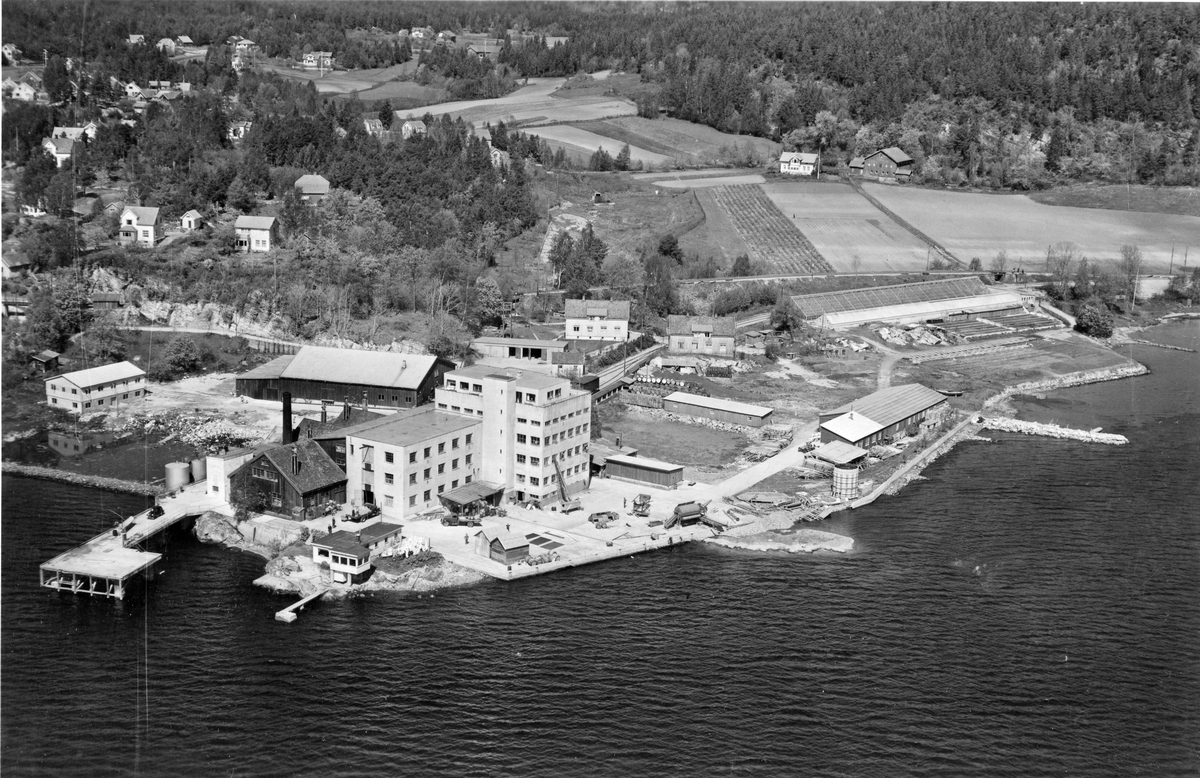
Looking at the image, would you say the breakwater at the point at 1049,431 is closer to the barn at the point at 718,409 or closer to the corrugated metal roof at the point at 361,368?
the barn at the point at 718,409

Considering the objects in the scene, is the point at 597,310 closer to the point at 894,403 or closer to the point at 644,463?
the point at 894,403

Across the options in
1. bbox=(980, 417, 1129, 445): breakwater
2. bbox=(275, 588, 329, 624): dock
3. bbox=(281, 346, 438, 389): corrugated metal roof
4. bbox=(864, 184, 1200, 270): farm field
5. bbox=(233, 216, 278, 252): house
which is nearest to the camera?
bbox=(275, 588, 329, 624): dock

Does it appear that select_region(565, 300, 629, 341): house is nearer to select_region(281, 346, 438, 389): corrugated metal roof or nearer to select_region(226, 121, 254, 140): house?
select_region(281, 346, 438, 389): corrugated metal roof

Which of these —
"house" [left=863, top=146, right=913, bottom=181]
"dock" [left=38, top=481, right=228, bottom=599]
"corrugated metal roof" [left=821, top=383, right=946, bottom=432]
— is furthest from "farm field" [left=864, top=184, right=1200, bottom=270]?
"dock" [left=38, top=481, right=228, bottom=599]

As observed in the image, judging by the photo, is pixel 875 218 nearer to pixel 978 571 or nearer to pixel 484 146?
pixel 484 146

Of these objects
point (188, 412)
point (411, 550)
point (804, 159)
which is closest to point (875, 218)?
point (804, 159)

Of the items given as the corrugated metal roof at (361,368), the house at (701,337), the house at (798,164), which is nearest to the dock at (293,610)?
the corrugated metal roof at (361,368)
